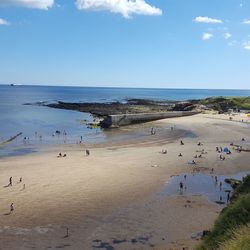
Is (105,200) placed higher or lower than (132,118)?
lower

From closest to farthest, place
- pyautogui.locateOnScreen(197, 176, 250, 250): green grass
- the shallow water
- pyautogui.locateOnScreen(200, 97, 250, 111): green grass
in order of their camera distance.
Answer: pyautogui.locateOnScreen(197, 176, 250, 250): green grass → the shallow water → pyautogui.locateOnScreen(200, 97, 250, 111): green grass

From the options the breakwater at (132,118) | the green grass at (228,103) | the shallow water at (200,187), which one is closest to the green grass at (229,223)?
the shallow water at (200,187)

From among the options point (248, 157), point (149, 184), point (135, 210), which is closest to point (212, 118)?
point (248, 157)

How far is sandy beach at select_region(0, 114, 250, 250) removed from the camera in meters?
20.5

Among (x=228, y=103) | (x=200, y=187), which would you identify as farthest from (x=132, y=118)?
(x=200, y=187)

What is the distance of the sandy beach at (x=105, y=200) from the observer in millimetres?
20500

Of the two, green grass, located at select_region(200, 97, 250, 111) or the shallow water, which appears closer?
the shallow water

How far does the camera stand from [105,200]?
87.1 feet

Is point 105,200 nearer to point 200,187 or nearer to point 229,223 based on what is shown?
point 200,187

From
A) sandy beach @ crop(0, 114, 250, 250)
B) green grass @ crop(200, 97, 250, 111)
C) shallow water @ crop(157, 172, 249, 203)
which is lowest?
sandy beach @ crop(0, 114, 250, 250)

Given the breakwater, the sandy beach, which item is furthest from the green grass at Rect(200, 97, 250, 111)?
the sandy beach

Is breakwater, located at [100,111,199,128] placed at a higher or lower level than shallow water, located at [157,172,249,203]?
higher

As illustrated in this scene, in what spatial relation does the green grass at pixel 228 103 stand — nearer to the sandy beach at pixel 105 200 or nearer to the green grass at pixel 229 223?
the sandy beach at pixel 105 200

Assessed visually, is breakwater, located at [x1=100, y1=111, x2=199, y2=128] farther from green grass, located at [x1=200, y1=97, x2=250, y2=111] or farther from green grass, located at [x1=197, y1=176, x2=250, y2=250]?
green grass, located at [x1=197, y1=176, x2=250, y2=250]
